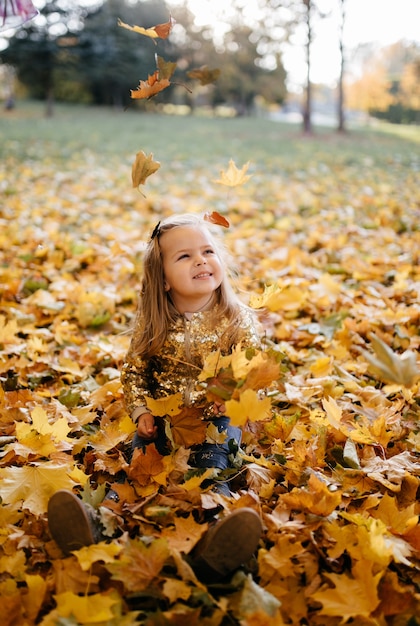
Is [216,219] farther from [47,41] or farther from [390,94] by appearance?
[390,94]

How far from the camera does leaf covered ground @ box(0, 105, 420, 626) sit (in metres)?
1.28

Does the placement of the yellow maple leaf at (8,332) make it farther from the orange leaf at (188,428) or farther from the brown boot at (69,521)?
the brown boot at (69,521)

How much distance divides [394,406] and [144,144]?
1141cm

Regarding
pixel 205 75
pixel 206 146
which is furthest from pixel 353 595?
pixel 206 146

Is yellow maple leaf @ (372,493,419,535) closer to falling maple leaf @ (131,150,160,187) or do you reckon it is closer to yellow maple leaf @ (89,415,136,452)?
yellow maple leaf @ (89,415,136,452)

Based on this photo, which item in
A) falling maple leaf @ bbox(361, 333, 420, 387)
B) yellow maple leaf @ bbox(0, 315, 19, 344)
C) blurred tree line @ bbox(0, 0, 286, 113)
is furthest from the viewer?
blurred tree line @ bbox(0, 0, 286, 113)

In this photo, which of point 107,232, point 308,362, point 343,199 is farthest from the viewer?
point 343,199

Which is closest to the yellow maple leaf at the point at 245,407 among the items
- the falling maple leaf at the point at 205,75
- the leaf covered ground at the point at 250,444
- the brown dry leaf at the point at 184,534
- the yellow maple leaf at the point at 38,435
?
the leaf covered ground at the point at 250,444

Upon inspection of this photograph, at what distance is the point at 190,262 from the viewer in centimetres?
191

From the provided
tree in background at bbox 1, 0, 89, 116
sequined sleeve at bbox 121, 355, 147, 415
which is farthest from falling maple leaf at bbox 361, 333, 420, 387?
tree in background at bbox 1, 0, 89, 116

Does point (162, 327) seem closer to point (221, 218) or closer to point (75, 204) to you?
point (221, 218)

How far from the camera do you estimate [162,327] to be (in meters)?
1.97

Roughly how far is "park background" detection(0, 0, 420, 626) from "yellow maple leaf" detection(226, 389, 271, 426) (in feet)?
0.19

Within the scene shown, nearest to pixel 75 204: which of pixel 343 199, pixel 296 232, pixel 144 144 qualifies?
pixel 296 232
